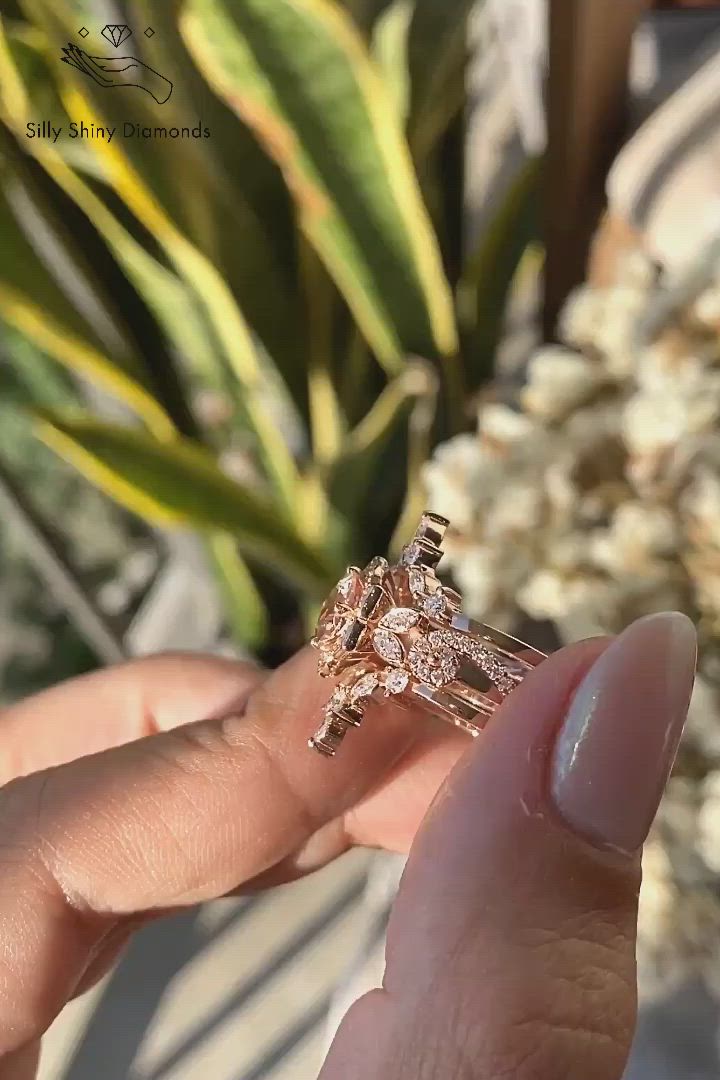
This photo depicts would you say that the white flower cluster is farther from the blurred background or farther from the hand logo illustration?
the hand logo illustration

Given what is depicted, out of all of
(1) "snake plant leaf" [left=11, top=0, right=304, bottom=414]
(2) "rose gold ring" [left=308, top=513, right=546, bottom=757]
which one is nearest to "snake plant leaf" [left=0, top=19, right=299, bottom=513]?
(1) "snake plant leaf" [left=11, top=0, right=304, bottom=414]

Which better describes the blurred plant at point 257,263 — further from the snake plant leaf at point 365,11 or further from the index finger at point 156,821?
the index finger at point 156,821

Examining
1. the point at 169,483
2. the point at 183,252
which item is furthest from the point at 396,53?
the point at 169,483

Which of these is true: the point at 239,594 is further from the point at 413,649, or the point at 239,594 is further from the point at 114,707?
the point at 413,649

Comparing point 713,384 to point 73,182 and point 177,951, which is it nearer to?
point 73,182

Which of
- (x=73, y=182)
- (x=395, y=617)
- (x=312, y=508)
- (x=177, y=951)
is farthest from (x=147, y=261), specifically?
(x=177, y=951)
